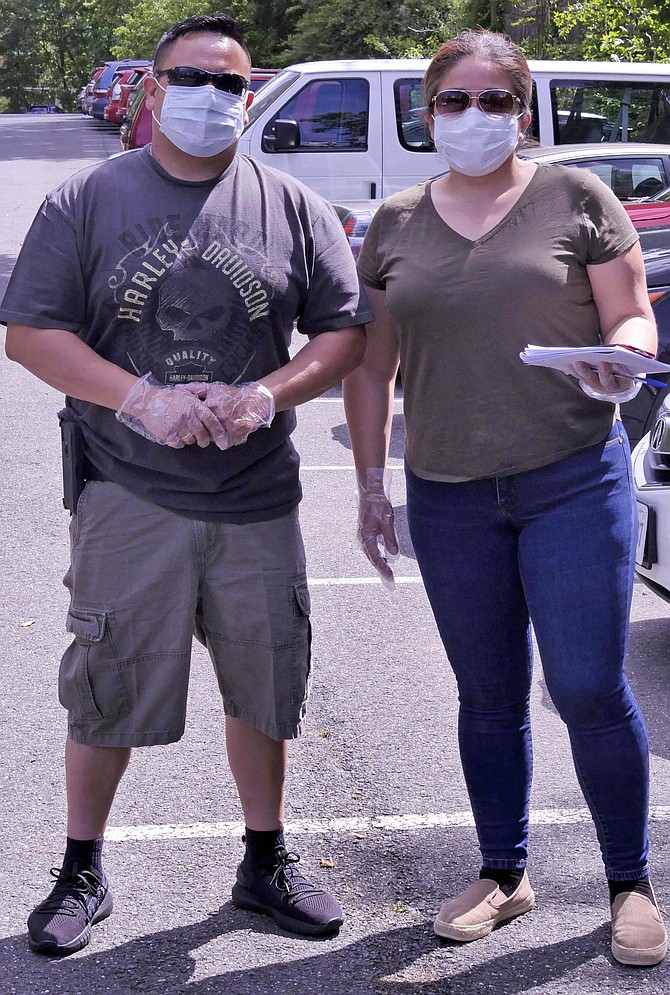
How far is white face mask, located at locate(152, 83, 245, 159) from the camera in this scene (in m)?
2.65

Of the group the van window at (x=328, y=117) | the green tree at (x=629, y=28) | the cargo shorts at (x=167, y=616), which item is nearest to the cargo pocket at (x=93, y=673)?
the cargo shorts at (x=167, y=616)

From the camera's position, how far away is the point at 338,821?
3.43 m

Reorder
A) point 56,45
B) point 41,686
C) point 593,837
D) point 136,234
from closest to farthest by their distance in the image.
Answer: point 136,234, point 593,837, point 41,686, point 56,45

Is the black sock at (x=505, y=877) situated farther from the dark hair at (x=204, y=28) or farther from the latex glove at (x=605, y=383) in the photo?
the dark hair at (x=204, y=28)

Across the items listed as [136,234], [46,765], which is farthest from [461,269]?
[46,765]

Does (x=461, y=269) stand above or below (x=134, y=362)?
above

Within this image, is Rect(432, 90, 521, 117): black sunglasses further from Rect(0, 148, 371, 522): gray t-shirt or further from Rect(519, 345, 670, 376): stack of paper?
Rect(519, 345, 670, 376): stack of paper

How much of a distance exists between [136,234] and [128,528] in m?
0.64

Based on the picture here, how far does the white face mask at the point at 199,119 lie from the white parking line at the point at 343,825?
1.79 m

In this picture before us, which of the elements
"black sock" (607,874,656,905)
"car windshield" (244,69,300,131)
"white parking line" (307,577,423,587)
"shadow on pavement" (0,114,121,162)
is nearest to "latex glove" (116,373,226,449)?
"black sock" (607,874,656,905)

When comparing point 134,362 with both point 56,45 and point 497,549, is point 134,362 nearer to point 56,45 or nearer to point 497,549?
point 497,549

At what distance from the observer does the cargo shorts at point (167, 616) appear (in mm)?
2764

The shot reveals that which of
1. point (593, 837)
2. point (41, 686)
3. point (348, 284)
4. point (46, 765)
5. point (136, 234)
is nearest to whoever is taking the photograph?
point (136, 234)

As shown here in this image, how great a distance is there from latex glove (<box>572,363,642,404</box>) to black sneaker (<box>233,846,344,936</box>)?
1.36 metres
